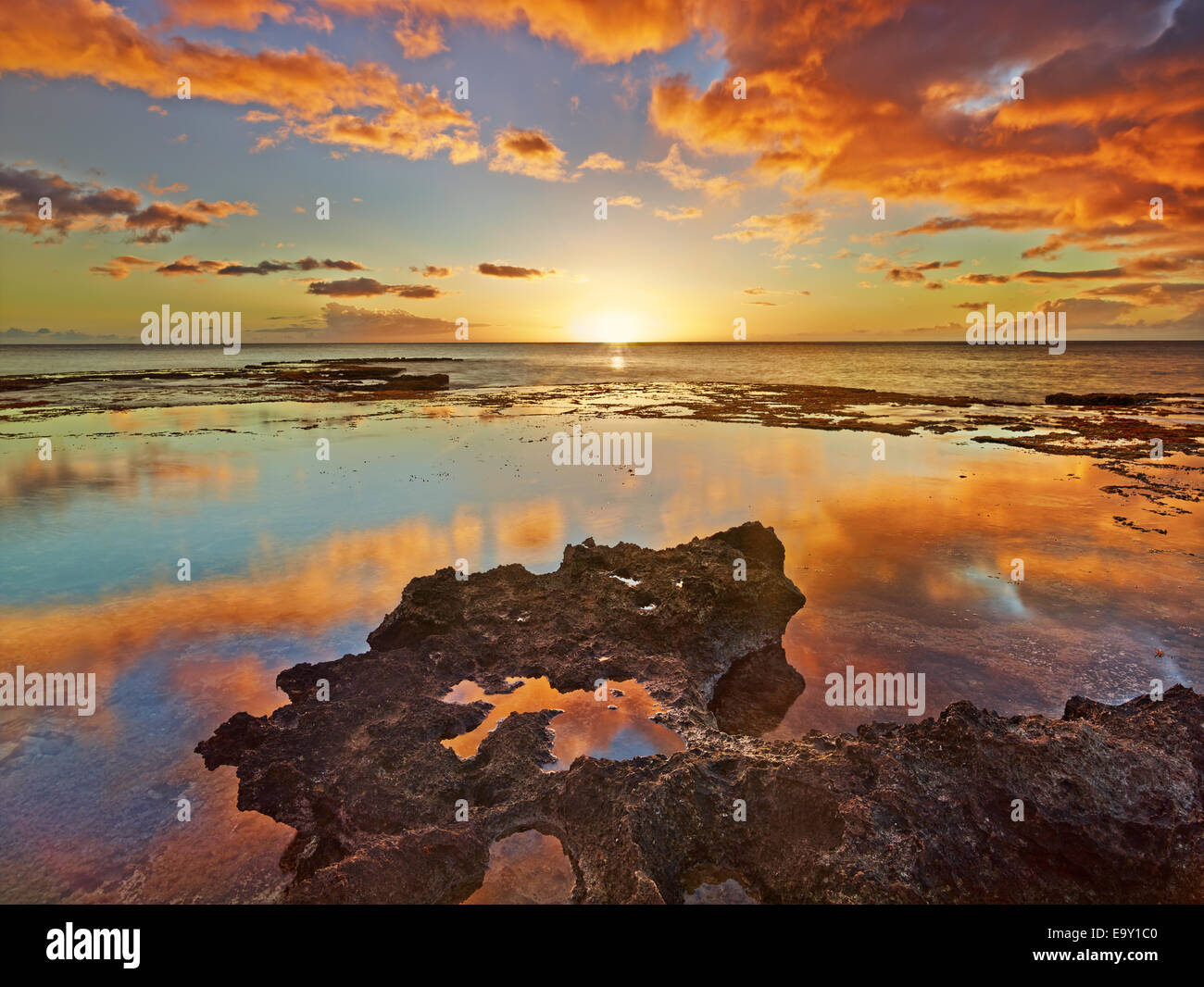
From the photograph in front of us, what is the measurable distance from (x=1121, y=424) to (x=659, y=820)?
161ft

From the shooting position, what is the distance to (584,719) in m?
8.62

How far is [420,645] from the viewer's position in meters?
10.1

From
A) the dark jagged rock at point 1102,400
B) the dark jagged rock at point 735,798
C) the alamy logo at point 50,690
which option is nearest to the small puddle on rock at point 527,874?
the dark jagged rock at point 735,798

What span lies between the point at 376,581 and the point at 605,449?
18.5 m

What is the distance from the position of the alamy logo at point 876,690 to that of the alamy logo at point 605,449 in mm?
15578

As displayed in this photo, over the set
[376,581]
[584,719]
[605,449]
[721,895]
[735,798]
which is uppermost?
[605,449]

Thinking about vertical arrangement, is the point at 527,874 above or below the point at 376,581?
below

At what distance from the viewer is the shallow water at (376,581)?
7.08m

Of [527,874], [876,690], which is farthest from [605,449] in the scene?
[527,874]
